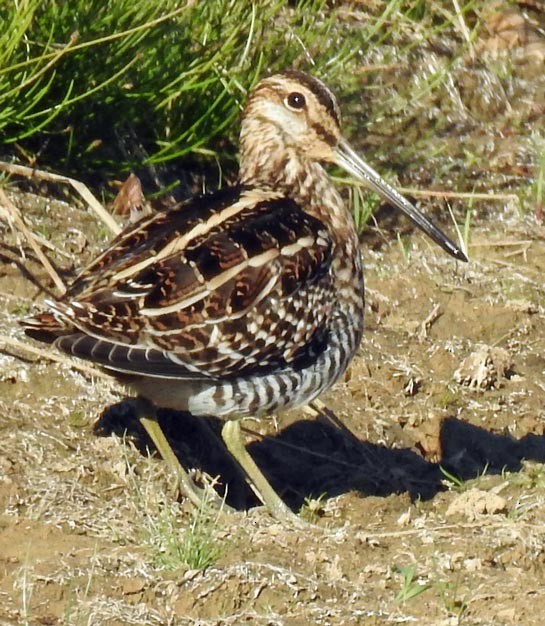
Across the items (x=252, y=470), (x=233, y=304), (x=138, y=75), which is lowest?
(x=252, y=470)

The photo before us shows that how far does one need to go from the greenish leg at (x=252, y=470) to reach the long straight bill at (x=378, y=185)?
972mm

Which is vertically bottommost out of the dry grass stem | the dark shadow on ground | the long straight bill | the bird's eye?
the dark shadow on ground

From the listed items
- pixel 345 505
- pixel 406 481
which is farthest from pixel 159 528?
pixel 406 481

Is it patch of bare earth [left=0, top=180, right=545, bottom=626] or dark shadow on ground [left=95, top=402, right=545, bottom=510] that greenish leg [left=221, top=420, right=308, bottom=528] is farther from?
dark shadow on ground [left=95, top=402, right=545, bottom=510]

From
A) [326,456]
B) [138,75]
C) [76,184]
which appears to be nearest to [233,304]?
[326,456]

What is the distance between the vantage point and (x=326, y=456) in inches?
192

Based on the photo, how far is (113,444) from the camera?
448cm

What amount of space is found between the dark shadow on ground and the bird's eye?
1068 millimetres

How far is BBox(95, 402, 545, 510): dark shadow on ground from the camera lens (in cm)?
471

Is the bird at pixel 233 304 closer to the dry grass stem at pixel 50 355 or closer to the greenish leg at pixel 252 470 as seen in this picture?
the greenish leg at pixel 252 470

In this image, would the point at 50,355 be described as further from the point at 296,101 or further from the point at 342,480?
the point at 296,101

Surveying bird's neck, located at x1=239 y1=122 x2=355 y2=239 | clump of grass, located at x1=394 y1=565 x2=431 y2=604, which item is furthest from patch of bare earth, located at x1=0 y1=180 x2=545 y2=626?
bird's neck, located at x1=239 y1=122 x2=355 y2=239

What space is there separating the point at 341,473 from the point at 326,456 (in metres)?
0.11

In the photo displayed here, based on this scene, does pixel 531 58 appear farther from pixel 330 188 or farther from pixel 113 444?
pixel 113 444
